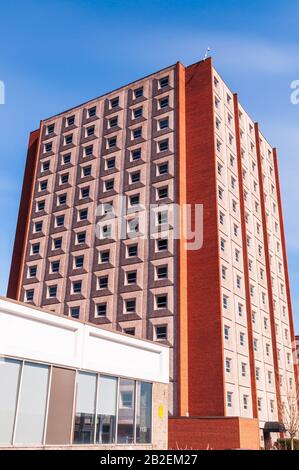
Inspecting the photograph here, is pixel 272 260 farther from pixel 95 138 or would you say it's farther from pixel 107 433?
pixel 107 433

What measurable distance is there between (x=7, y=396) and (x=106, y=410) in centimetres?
680

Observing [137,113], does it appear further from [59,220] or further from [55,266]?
[55,266]

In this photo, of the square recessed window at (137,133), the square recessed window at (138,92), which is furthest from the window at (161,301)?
the square recessed window at (138,92)

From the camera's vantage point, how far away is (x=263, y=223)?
6016 centimetres

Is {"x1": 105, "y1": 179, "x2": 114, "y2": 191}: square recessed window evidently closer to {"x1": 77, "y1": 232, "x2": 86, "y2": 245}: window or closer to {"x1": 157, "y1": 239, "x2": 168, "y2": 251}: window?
{"x1": 77, "y1": 232, "x2": 86, "y2": 245}: window

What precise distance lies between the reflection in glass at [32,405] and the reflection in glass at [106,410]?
389cm

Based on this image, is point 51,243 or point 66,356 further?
point 51,243

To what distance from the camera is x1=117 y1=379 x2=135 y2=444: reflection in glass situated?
25.0 metres

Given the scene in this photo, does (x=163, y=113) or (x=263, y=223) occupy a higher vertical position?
(x=163, y=113)

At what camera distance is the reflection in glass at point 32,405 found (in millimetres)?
19641

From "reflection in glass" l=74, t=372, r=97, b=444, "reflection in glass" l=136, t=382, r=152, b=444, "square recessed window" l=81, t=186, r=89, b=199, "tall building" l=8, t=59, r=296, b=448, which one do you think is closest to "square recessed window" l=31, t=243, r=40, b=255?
"tall building" l=8, t=59, r=296, b=448

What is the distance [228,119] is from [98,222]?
68.5ft

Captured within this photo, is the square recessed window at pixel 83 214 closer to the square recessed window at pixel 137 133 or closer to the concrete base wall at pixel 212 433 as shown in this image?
the square recessed window at pixel 137 133

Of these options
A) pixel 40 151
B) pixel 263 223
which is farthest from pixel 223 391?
pixel 40 151
